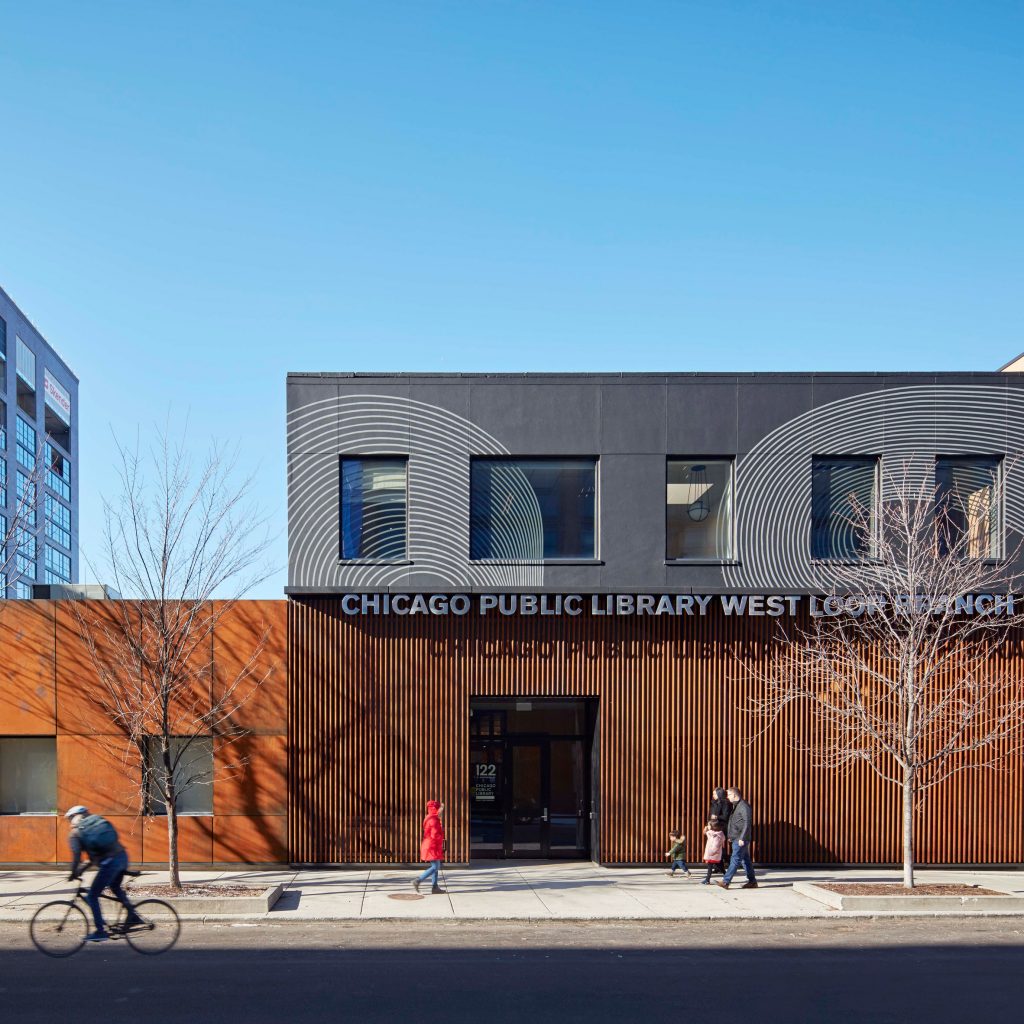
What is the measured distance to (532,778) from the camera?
21.1 metres

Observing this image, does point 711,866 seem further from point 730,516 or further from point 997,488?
point 997,488

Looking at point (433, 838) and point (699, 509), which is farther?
point (699, 509)

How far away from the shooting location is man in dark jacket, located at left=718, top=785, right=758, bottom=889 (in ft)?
60.2

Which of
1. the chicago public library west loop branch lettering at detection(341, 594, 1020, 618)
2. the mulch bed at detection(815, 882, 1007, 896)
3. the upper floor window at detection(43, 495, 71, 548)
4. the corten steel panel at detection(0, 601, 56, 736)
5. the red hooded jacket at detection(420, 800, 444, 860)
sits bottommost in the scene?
the mulch bed at detection(815, 882, 1007, 896)

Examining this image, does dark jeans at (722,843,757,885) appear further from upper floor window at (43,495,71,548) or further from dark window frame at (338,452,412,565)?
upper floor window at (43,495,71,548)

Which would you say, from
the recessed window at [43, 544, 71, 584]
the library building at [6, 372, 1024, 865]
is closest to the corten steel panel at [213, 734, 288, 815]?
the library building at [6, 372, 1024, 865]

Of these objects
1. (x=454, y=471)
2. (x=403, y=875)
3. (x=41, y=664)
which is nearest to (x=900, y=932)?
(x=403, y=875)

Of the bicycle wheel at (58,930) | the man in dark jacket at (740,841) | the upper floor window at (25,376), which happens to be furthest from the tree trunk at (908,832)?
the upper floor window at (25,376)

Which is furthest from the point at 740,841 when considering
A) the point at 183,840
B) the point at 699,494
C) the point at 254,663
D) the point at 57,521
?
the point at 57,521

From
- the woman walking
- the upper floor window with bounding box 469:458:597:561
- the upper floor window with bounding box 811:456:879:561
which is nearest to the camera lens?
the woman walking

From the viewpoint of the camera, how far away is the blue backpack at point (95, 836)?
12.7m

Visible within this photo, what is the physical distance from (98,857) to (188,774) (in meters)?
7.91

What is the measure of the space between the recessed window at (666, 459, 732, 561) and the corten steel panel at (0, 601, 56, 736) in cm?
1260
